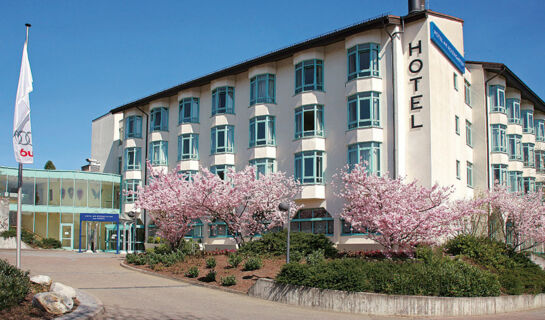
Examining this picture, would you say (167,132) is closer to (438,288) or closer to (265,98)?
(265,98)

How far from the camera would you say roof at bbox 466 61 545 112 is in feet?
116

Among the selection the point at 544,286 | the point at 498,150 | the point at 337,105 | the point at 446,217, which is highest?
the point at 337,105

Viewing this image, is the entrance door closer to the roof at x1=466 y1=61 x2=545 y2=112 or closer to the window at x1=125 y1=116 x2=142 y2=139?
the window at x1=125 y1=116 x2=142 y2=139

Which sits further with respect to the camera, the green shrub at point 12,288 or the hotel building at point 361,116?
the hotel building at point 361,116

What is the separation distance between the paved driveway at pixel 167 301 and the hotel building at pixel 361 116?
13026 millimetres

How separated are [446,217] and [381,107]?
9561mm

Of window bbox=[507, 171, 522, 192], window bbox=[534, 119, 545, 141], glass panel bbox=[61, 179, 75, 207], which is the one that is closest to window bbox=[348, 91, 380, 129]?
window bbox=[507, 171, 522, 192]

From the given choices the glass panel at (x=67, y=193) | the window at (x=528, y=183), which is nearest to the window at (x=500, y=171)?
the window at (x=528, y=183)

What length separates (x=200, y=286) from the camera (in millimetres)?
20031

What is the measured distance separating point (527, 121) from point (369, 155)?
751 inches

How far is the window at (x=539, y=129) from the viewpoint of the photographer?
44031 mm

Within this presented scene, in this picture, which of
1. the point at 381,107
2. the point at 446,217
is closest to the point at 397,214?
the point at 446,217

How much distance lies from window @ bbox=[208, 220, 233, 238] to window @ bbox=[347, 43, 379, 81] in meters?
13.7

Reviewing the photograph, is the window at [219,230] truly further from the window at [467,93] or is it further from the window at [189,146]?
the window at [467,93]
